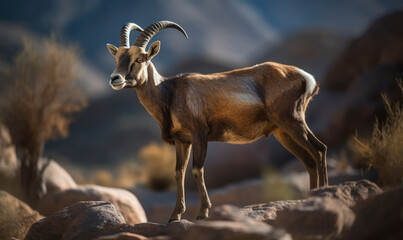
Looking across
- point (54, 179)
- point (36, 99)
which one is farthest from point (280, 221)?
point (36, 99)

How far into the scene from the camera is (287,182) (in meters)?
9.66

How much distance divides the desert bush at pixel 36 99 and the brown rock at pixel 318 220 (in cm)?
650

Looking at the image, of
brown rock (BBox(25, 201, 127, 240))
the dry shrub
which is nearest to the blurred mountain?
the dry shrub

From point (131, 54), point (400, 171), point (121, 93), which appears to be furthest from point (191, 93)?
point (121, 93)

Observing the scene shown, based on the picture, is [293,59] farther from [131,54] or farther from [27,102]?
[131,54]

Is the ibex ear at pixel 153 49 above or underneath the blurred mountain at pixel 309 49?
above

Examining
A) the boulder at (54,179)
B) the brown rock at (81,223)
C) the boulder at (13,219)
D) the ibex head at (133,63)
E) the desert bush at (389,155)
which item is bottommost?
the boulder at (54,179)

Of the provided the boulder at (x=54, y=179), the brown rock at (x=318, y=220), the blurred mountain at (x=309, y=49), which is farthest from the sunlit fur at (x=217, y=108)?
the blurred mountain at (x=309, y=49)

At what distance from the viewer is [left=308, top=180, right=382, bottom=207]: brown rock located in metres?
4.36

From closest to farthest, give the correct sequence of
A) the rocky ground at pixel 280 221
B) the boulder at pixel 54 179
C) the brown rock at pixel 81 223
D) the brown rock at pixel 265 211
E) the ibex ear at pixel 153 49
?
the rocky ground at pixel 280 221 < the brown rock at pixel 265 211 < the brown rock at pixel 81 223 < the ibex ear at pixel 153 49 < the boulder at pixel 54 179

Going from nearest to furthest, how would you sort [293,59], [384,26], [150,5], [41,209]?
[41,209] < [384,26] < [293,59] < [150,5]

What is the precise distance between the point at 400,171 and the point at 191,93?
3214mm

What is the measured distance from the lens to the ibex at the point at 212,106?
5.20m

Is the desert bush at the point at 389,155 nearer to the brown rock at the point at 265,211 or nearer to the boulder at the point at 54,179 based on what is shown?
the brown rock at the point at 265,211
